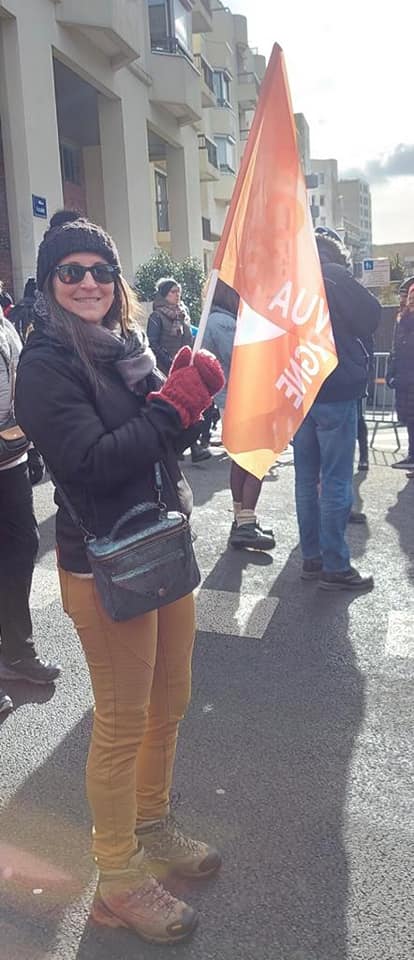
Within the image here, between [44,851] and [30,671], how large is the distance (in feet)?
4.00

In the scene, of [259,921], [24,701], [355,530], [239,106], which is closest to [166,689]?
[259,921]

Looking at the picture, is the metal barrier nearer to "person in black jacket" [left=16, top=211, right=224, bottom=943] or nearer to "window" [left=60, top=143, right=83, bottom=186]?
"person in black jacket" [left=16, top=211, right=224, bottom=943]

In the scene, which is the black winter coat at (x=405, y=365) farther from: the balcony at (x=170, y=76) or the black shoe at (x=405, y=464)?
the balcony at (x=170, y=76)

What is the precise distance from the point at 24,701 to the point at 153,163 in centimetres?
2354

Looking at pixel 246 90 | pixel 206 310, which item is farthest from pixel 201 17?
pixel 206 310

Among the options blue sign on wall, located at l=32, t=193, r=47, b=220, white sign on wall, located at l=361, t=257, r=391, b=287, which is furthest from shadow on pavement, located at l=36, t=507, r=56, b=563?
white sign on wall, located at l=361, t=257, r=391, b=287

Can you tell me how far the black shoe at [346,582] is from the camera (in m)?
4.73

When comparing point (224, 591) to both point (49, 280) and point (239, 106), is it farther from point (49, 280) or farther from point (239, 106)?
point (239, 106)

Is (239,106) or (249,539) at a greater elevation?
(239,106)

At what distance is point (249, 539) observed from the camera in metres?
5.53

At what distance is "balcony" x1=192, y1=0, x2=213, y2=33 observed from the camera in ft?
85.4

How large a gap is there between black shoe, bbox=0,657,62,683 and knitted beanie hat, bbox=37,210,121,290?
2.14 metres

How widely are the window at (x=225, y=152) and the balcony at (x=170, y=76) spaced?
1270 centimetres

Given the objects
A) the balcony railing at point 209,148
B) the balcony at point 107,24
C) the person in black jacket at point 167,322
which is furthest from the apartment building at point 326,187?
the person in black jacket at point 167,322
